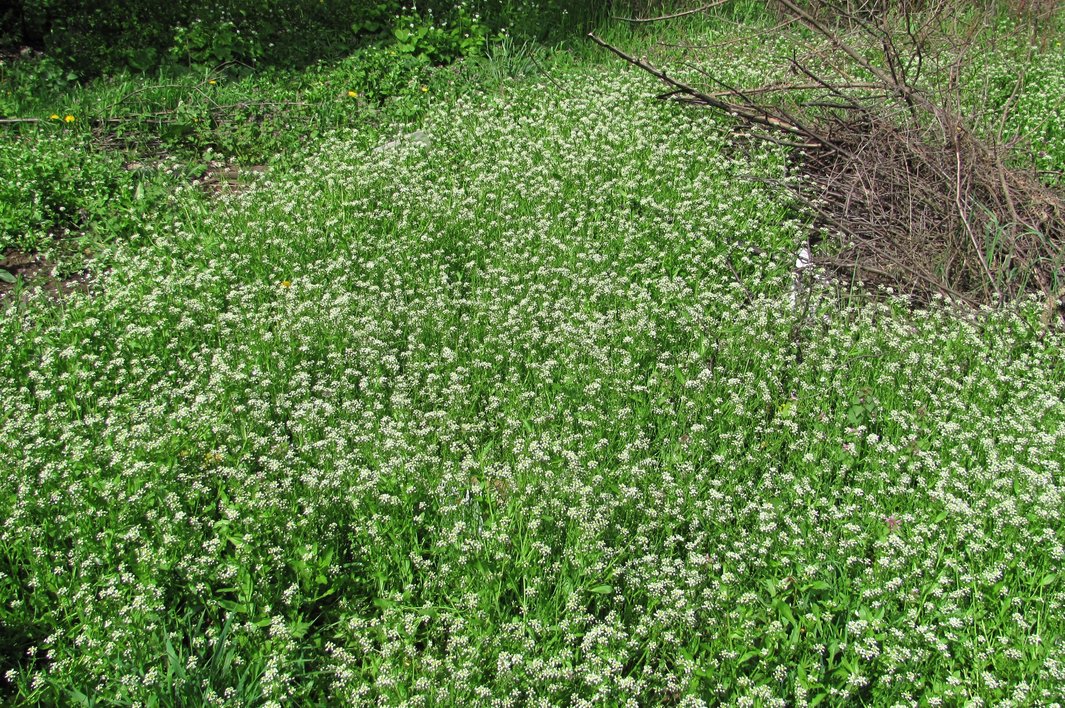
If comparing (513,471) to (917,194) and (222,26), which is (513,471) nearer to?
(917,194)

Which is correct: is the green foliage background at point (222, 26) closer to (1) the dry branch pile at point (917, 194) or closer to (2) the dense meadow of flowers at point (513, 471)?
(2) the dense meadow of flowers at point (513, 471)

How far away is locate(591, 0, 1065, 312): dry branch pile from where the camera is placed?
6.32 meters

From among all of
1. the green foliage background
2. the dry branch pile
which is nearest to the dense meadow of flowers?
the dry branch pile

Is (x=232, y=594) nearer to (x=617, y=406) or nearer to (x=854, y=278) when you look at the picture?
(x=617, y=406)

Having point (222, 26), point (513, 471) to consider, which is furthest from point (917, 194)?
point (222, 26)

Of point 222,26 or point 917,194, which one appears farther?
point 222,26

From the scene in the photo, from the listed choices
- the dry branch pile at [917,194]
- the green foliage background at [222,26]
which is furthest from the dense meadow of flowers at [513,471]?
the green foliage background at [222,26]

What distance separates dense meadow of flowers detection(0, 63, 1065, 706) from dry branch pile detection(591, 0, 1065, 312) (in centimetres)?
43

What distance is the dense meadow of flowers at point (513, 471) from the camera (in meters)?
3.32

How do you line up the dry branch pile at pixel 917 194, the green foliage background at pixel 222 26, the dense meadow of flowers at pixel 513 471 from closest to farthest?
the dense meadow of flowers at pixel 513 471 < the dry branch pile at pixel 917 194 < the green foliage background at pixel 222 26

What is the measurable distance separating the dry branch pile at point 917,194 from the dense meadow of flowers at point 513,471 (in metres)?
0.43

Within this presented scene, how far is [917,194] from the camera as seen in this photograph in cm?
679

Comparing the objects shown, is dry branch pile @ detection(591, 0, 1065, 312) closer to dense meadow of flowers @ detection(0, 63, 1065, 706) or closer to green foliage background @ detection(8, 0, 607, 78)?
dense meadow of flowers @ detection(0, 63, 1065, 706)

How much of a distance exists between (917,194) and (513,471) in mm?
4378
